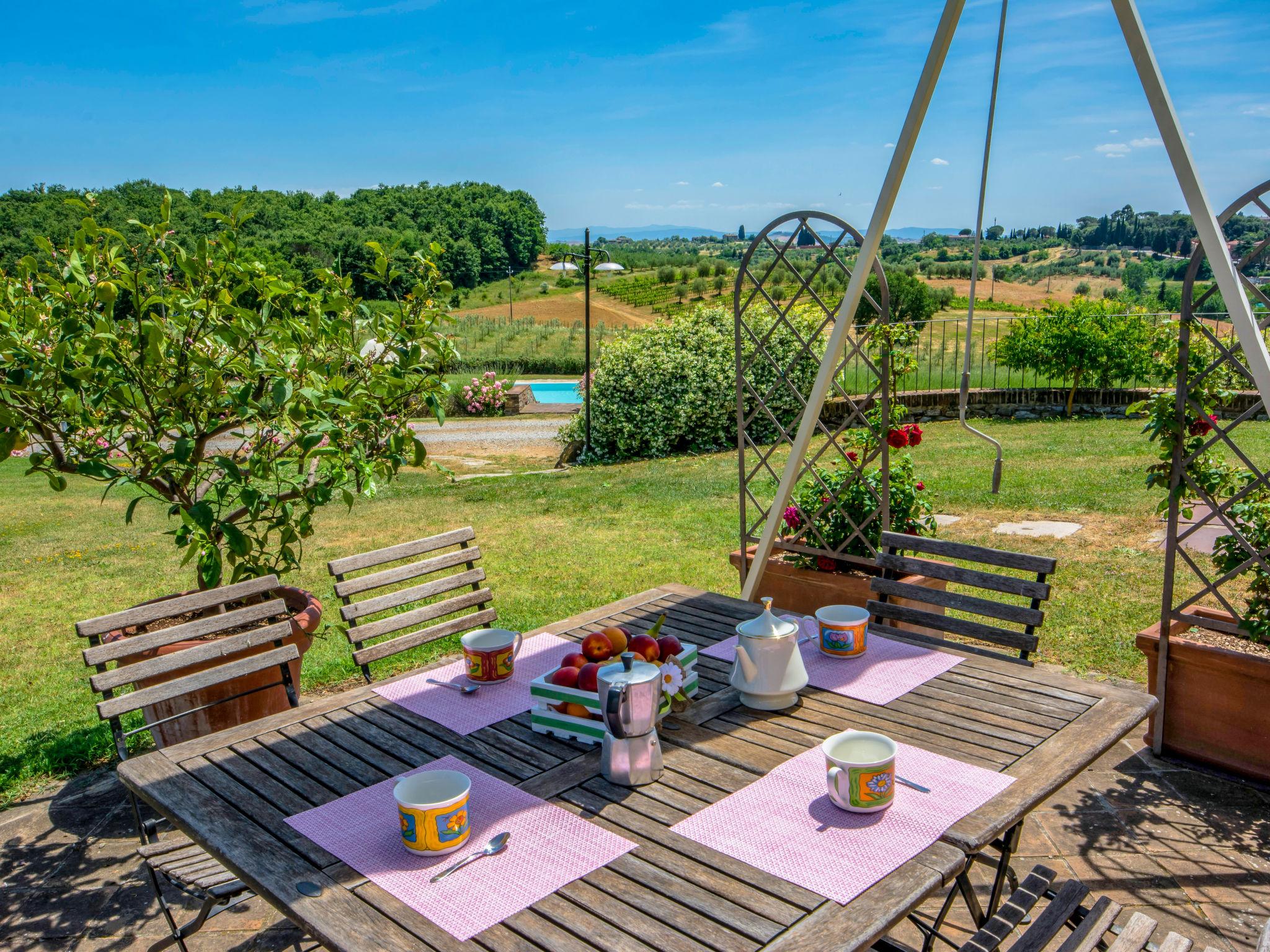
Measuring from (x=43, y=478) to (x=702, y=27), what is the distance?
17.8m

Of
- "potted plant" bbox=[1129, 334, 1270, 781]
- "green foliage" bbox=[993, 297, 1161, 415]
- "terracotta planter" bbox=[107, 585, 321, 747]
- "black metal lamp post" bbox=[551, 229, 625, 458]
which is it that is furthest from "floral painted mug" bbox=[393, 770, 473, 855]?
"green foliage" bbox=[993, 297, 1161, 415]

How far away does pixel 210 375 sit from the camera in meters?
3.05

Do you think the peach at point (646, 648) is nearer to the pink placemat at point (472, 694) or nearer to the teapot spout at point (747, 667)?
the teapot spout at point (747, 667)

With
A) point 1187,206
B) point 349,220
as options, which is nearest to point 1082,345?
point 1187,206

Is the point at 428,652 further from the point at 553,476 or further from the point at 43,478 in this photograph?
the point at 43,478

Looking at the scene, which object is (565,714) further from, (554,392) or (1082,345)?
(554,392)

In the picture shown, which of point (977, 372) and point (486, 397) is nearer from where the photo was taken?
point (977, 372)

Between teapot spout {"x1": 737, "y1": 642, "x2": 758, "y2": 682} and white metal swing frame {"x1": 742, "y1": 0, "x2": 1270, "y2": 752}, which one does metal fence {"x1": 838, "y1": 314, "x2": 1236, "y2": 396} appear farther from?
teapot spout {"x1": 737, "y1": 642, "x2": 758, "y2": 682}

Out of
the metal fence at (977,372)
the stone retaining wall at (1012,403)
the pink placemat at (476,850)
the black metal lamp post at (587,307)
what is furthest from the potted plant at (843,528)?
the stone retaining wall at (1012,403)

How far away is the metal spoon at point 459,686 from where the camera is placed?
230 cm

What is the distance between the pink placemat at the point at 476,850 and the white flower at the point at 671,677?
388 millimetres

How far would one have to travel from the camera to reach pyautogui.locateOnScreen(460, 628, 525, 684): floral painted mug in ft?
7.62

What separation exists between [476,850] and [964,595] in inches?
71.7

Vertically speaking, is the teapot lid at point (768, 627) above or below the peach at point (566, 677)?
above
